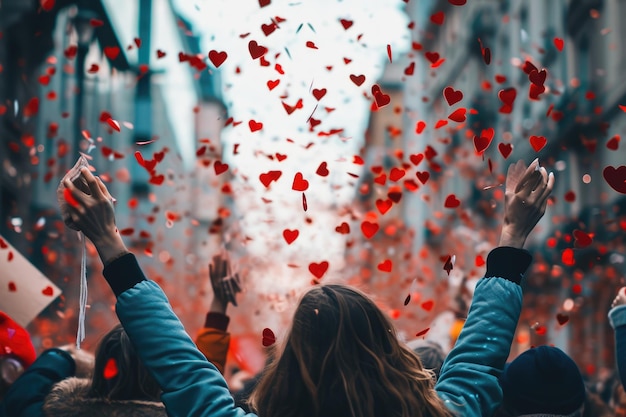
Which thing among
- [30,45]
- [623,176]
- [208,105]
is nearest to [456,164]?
[30,45]

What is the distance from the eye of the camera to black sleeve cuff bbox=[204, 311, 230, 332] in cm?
295

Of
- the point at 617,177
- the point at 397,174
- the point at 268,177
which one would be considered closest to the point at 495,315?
the point at 617,177

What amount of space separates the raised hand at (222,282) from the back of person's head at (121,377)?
435mm

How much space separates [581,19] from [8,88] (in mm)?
Result: 12049

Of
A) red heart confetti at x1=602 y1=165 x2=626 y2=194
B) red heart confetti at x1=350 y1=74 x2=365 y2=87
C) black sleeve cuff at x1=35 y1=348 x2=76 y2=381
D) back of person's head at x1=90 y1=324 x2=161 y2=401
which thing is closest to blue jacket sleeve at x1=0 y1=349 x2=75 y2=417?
black sleeve cuff at x1=35 y1=348 x2=76 y2=381

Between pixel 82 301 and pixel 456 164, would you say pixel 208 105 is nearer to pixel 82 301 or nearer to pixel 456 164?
pixel 456 164

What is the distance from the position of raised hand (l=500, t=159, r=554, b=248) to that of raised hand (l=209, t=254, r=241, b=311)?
1.18 m

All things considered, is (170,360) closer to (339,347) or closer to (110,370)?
(339,347)

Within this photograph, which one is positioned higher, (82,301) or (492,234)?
(82,301)

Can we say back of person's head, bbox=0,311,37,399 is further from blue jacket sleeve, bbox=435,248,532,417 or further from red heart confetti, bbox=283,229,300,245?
blue jacket sleeve, bbox=435,248,532,417

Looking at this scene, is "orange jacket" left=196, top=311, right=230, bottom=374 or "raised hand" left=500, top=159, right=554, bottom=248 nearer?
"raised hand" left=500, top=159, right=554, bottom=248

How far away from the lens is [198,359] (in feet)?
6.48

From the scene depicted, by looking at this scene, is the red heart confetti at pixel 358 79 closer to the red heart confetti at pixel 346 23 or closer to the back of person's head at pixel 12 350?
the red heart confetti at pixel 346 23

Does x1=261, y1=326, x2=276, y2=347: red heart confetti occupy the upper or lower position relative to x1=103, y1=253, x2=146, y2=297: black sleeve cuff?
lower
